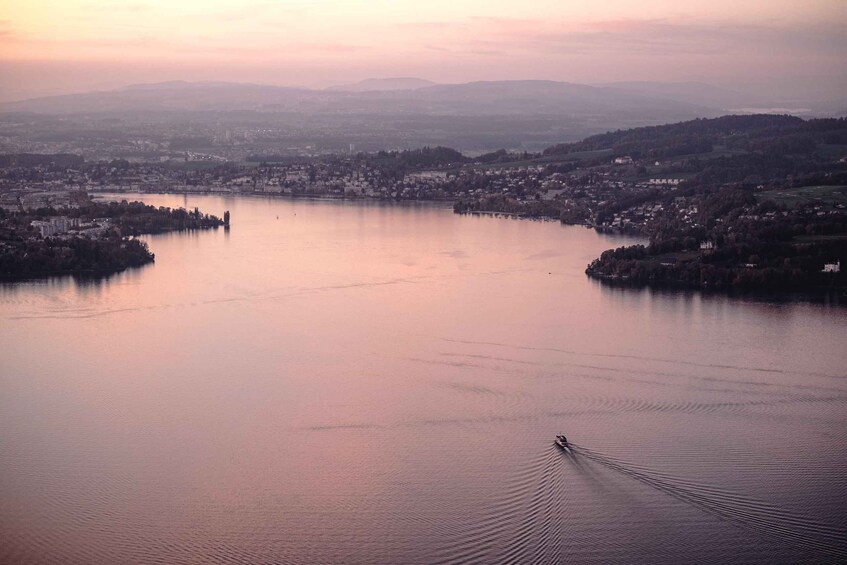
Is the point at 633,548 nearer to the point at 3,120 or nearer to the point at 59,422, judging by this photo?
the point at 59,422

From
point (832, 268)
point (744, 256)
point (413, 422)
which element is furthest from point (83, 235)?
point (832, 268)

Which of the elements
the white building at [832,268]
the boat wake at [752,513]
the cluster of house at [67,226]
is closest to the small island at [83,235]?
the cluster of house at [67,226]

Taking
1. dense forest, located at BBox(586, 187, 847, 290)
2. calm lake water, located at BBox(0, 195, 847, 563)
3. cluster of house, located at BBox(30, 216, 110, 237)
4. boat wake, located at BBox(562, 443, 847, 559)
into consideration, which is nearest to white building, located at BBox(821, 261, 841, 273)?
dense forest, located at BBox(586, 187, 847, 290)

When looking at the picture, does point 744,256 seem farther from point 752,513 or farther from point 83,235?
point 83,235

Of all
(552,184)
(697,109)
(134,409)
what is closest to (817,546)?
(134,409)

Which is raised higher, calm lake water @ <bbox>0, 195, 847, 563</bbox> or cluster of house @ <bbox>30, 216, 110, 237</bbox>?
cluster of house @ <bbox>30, 216, 110, 237</bbox>

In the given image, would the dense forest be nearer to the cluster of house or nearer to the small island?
the small island
